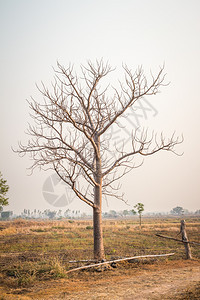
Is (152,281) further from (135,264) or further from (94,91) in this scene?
(94,91)

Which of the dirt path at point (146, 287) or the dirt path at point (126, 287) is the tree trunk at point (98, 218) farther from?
the dirt path at point (146, 287)

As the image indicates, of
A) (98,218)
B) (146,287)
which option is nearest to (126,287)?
(146,287)

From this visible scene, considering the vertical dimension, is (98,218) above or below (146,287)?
above

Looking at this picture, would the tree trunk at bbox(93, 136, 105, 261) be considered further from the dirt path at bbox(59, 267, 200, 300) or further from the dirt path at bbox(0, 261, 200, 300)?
the dirt path at bbox(59, 267, 200, 300)

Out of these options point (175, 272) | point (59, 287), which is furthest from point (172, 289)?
point (59, 287)

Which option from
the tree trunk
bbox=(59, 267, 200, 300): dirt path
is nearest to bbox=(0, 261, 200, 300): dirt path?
bbox=(59, 267, 200, 300): dirt path

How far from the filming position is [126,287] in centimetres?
537

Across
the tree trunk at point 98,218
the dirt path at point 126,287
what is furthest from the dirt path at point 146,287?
the tree trunk at point 98,218

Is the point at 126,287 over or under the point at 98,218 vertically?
A: under

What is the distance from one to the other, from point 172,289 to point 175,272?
2186 millimetres

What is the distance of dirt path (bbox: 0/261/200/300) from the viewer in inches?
185

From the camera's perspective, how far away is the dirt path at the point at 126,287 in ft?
15.4

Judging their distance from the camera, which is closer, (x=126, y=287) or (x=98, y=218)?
(x=126, y=287)

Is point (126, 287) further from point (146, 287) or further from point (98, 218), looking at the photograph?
point (98, 218)
